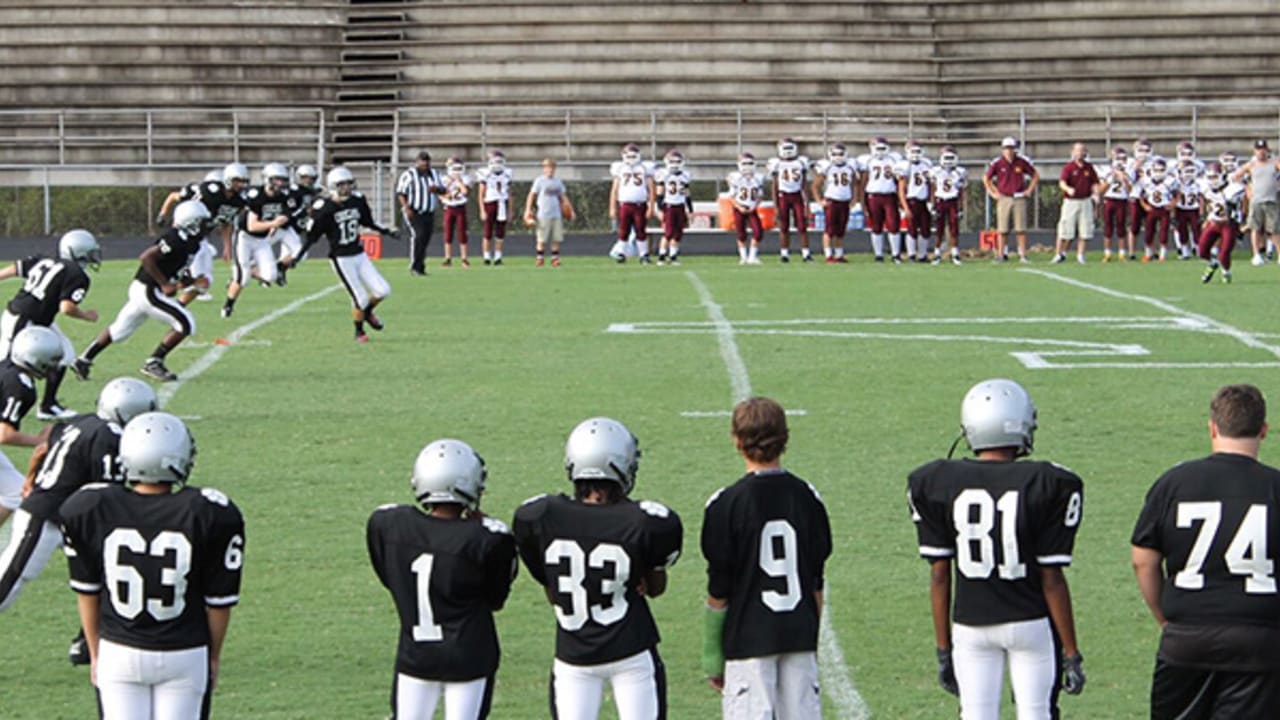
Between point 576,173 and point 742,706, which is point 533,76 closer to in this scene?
point 576,173

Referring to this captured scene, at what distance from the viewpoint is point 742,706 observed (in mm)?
5867

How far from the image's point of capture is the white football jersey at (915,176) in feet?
92.8

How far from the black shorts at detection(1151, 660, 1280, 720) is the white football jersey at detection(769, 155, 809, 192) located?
23136 mm

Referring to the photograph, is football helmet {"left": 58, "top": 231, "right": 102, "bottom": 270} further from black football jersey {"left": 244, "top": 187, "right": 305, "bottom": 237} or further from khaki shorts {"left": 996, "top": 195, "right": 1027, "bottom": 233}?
khaki shorts {"left": 996, "top": 195, "right": 1027, "bottom": 233}

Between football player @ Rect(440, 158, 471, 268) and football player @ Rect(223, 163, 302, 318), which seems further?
football player @ Rect(440, 158, 471, 268)

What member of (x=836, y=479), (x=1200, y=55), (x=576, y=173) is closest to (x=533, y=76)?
(x=576, y=173)

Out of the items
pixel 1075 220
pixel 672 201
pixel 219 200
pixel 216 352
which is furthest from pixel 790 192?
pixel 216 352

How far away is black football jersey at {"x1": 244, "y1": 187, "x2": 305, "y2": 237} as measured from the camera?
71.5 ft

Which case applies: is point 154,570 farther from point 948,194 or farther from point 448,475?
point 948,194

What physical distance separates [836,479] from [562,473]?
1429 mm

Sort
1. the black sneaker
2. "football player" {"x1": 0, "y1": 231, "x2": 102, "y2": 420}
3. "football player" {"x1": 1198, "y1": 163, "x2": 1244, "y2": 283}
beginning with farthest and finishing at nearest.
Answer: "football player" {"x1": 1198, "y1": 163, "x2": 1244, "y2": 283}
the black sneaker
"football player" {"x1": 0, "y1": 231, "x2": 102, "y2": 420}

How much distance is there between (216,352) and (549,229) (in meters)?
11.7

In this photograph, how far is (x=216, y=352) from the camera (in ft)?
56.9

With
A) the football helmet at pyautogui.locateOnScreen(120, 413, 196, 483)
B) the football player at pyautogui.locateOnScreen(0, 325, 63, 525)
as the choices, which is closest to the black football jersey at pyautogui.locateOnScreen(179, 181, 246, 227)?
the football player at pyautogui.locateOnScreen(0, 325, 63, 525)
